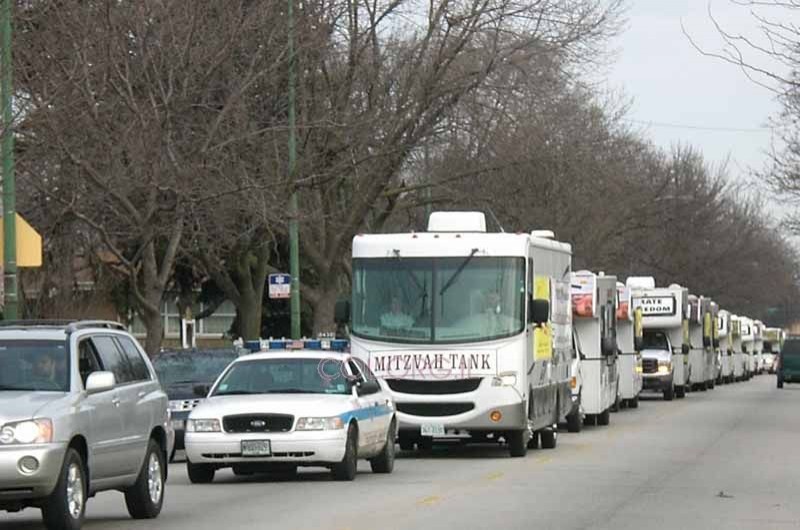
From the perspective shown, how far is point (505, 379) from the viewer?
23.9 metres

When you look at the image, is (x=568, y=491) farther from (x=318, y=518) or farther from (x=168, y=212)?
(x=168, y=212)

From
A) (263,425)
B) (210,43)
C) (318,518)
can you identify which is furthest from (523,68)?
(318,518)

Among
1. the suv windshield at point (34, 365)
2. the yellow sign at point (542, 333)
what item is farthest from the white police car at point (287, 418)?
the suv windshield at point (34, 365)

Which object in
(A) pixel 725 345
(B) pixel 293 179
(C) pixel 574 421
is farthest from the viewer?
(A) pixel 725 345

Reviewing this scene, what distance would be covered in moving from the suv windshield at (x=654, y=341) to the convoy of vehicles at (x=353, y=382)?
46.0 ft

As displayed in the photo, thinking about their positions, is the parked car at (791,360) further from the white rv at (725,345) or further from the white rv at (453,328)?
the white rv at (453,328)

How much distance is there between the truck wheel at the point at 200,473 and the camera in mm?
19766

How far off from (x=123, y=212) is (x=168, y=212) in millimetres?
757

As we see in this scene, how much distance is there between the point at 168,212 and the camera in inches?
1128

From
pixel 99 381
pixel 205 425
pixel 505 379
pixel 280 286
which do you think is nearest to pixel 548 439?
pixel 505 379

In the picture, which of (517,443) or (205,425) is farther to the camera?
(517,443)

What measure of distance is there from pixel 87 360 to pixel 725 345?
60.1 meters

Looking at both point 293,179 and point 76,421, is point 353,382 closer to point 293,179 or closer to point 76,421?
point 76,421

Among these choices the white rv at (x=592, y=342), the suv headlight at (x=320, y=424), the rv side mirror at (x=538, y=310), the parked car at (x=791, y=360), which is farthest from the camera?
the parked car at (x=791, y=360)
